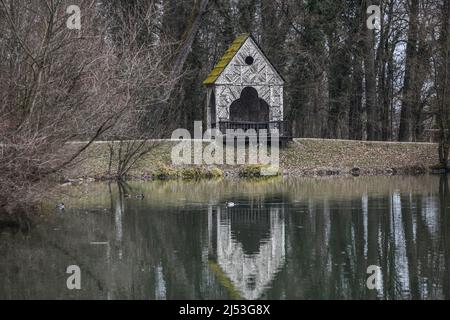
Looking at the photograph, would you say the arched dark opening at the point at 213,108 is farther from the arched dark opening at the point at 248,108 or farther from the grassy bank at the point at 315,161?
the grassy bank at the point at 315,161

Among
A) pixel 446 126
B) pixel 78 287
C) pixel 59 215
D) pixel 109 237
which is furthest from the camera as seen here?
pixel 446 126

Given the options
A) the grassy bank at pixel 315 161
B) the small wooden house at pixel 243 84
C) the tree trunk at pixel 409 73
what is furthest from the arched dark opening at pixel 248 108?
the tree trunk at pixel 409 73

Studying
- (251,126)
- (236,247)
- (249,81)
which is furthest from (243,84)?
(236,247)

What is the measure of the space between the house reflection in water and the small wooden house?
17.7 m

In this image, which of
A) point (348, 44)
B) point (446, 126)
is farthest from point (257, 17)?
point (446, 126)

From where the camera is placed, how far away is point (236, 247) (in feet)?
48.7

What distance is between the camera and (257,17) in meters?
46.3

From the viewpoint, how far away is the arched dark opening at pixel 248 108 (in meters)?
41.7

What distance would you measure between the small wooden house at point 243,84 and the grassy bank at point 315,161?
208cm

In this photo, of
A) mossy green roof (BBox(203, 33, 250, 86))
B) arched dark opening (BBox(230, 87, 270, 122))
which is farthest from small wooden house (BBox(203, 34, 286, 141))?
arched dark opening (BBox(230, 87, 270, 122))

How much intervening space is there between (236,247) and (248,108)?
27.7 metres

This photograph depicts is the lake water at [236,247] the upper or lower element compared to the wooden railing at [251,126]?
lower

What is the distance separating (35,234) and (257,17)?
3183cm
